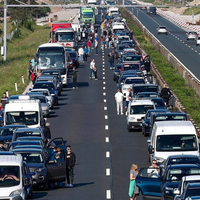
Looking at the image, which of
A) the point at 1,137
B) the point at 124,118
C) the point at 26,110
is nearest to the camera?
the point at 1,137

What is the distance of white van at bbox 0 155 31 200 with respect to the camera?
2230 cm

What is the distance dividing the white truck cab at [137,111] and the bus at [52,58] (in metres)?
17.9

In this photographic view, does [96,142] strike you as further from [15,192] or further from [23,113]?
[15,192]

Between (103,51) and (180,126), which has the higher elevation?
(180,126)

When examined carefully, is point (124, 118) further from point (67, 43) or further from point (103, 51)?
point (103, 51)

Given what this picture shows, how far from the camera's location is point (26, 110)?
38.2 metres

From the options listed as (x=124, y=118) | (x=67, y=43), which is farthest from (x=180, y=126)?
(x=67, y=43)

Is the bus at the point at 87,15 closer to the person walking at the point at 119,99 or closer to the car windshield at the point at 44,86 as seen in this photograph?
the car windshield at the point at 44,86

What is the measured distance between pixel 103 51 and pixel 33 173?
210ft

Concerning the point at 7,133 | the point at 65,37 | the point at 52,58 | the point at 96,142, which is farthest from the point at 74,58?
the point at 7,133

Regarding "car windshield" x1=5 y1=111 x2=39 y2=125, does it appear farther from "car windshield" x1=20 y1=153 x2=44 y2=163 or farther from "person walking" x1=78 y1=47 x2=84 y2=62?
"person walking" x1=78 y1=47 x2=84 y2=62

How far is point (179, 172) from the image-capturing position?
2384 cm

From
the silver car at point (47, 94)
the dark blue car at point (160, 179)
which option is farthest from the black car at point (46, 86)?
the dark blue car at point (160, 179)

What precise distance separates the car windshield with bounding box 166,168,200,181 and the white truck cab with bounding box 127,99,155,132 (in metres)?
16.0
